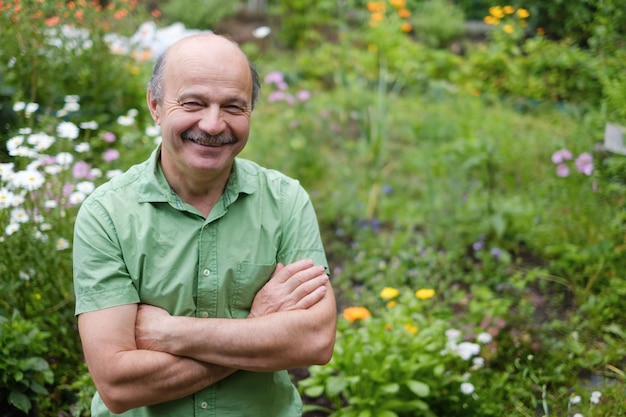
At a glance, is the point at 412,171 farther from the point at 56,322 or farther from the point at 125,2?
the point at 56,322

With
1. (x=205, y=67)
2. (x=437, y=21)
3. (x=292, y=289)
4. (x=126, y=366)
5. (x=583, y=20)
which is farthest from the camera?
(x=437, y=21)

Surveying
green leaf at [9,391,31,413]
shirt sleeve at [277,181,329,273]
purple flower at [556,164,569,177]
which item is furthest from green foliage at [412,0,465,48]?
green leaf at [9,391,31,413]

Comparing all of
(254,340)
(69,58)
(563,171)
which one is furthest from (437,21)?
(254,340)

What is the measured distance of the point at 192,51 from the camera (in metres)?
1.83

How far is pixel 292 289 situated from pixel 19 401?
1.10 meters

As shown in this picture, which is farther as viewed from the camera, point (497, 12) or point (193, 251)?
point (497, 12)

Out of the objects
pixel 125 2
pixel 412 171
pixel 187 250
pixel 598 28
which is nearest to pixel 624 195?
pixel 598 28

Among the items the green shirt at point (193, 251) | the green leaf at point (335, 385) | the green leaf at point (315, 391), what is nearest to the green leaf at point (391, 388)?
the green leaf at point (335, 385)

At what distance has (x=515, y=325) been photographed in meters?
3.23

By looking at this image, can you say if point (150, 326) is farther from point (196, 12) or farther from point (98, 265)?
point (196, 12)

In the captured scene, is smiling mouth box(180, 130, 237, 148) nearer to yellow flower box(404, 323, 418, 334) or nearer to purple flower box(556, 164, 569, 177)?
yellow flower box(404, 323, 418, 334)

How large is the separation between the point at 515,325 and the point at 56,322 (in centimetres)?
208

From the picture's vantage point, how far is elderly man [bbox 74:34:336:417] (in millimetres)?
1759

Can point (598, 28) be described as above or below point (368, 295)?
above
